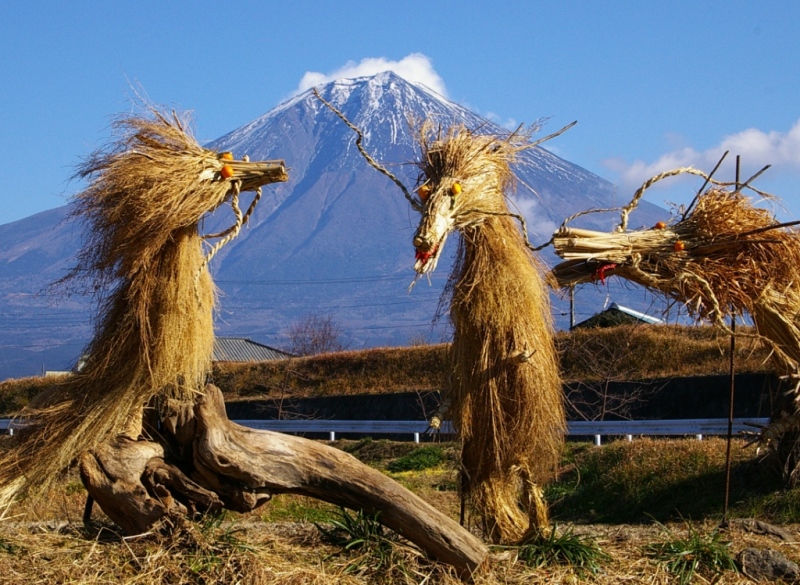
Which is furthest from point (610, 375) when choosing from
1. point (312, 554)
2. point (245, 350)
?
point (245, 350)

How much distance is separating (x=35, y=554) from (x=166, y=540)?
35.2 inches

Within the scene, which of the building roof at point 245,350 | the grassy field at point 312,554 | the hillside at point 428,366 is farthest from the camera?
the building roof at point 245,350

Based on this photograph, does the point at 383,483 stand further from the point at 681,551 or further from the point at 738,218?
the point at 738,218

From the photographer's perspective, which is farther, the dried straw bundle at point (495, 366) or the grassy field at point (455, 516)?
the dried straw bundle at point (495, 366)

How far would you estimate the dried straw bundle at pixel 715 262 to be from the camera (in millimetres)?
8086

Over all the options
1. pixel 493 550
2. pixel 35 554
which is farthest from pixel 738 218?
pixel 35 554

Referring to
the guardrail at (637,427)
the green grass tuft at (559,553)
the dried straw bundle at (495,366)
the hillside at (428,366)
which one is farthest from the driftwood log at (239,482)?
the hillside at (428,366)

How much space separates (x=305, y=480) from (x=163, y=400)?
1.24 meters

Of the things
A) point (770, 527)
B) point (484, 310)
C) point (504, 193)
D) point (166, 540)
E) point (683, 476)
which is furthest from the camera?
point (683, 476)

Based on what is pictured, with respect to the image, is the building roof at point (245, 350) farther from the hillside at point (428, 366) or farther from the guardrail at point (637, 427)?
the guardrail at point (637, 427)

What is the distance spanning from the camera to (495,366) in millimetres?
7484

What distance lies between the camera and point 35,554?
22.8ft

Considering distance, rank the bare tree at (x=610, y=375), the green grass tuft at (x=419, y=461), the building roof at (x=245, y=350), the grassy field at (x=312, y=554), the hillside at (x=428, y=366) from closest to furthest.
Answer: the grassy field at (x=312, y=554)
the green grass tuft at (x=419, y=461)
the bare tree at (x=610, y=375)
the hillside at (x=428, y=366)
the building roof at (x=245, y=350)

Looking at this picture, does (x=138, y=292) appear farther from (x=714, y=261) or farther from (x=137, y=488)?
(x=714, y=261)
